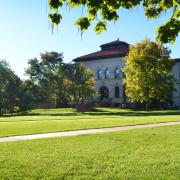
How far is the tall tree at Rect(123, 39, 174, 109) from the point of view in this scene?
60.0m

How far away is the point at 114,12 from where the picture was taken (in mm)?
7453

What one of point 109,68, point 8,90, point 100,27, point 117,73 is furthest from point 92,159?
point 109,68

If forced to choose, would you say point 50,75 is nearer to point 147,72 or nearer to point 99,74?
point 99,74

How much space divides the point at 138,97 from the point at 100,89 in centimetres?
2565

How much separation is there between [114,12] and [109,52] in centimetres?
7713

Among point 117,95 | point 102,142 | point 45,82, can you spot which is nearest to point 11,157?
point 102,142

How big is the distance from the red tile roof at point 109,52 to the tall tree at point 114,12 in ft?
238

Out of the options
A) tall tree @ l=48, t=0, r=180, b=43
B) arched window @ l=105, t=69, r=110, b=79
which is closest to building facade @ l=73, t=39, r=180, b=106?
arched window @ l=105, t=69, r=110, b=79

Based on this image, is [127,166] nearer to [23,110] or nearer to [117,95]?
[23,110]

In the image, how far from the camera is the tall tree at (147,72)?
60.0 meters

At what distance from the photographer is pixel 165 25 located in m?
7.27

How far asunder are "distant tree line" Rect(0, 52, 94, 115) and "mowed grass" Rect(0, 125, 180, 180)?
5393cm

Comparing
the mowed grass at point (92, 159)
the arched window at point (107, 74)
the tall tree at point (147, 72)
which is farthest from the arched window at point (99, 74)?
the mowed grass at point (92, 159)

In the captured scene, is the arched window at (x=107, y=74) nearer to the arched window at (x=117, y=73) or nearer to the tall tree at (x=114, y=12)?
the arched window at (x=117, y=73)
